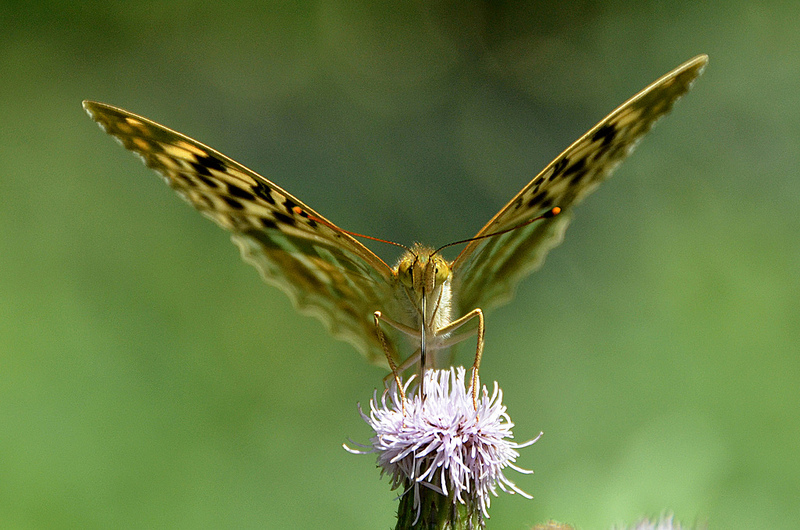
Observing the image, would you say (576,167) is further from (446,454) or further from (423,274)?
(446,454)

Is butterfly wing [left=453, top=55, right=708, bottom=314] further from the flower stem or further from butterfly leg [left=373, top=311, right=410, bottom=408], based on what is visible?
the flower stem

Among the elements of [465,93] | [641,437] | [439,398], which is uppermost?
[465,93]

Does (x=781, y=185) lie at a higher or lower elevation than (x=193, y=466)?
higher

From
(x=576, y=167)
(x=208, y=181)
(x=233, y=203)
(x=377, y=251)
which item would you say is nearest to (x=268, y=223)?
(x=233, y=203)

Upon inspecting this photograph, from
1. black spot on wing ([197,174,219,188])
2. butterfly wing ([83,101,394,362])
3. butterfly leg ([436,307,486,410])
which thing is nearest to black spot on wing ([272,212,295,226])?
butterfly wing ([83,101,394,362])

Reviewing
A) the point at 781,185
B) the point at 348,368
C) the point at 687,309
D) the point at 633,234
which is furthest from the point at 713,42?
the point at 348,368

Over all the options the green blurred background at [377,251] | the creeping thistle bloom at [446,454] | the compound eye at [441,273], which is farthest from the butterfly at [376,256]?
the green blurred background at [377,251]

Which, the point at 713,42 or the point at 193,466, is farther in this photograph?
the point at 713,42

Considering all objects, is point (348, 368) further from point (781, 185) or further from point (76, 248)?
point (781, 185)
